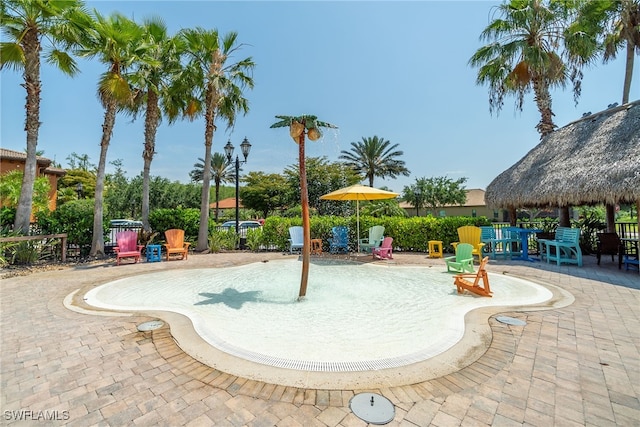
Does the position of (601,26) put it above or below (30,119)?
above

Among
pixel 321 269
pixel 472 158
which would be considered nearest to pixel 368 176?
pixel 472 158

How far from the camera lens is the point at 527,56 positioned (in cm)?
1150

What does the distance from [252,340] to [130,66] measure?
11.3 m

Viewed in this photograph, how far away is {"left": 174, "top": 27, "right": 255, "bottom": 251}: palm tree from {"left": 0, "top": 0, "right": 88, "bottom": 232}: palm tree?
3422mm

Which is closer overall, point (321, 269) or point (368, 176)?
point (321, 269)

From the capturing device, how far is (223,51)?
12.1 metres

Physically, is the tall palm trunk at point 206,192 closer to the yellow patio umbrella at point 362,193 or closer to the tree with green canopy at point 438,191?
the yellow patio umbrella at point 362,193


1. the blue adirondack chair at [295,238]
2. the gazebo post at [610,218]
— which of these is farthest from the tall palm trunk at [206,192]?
the gazebo post at [610,218]

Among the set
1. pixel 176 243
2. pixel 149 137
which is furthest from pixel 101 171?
pixel 176 243

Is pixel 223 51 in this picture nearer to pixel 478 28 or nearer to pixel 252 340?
pixel 478 28

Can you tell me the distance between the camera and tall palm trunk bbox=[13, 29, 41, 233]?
356 inches

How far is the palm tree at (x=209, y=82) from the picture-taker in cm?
1152

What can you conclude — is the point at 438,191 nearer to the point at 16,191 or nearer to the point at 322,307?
the point at 322,307

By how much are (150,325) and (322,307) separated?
2.76 m
